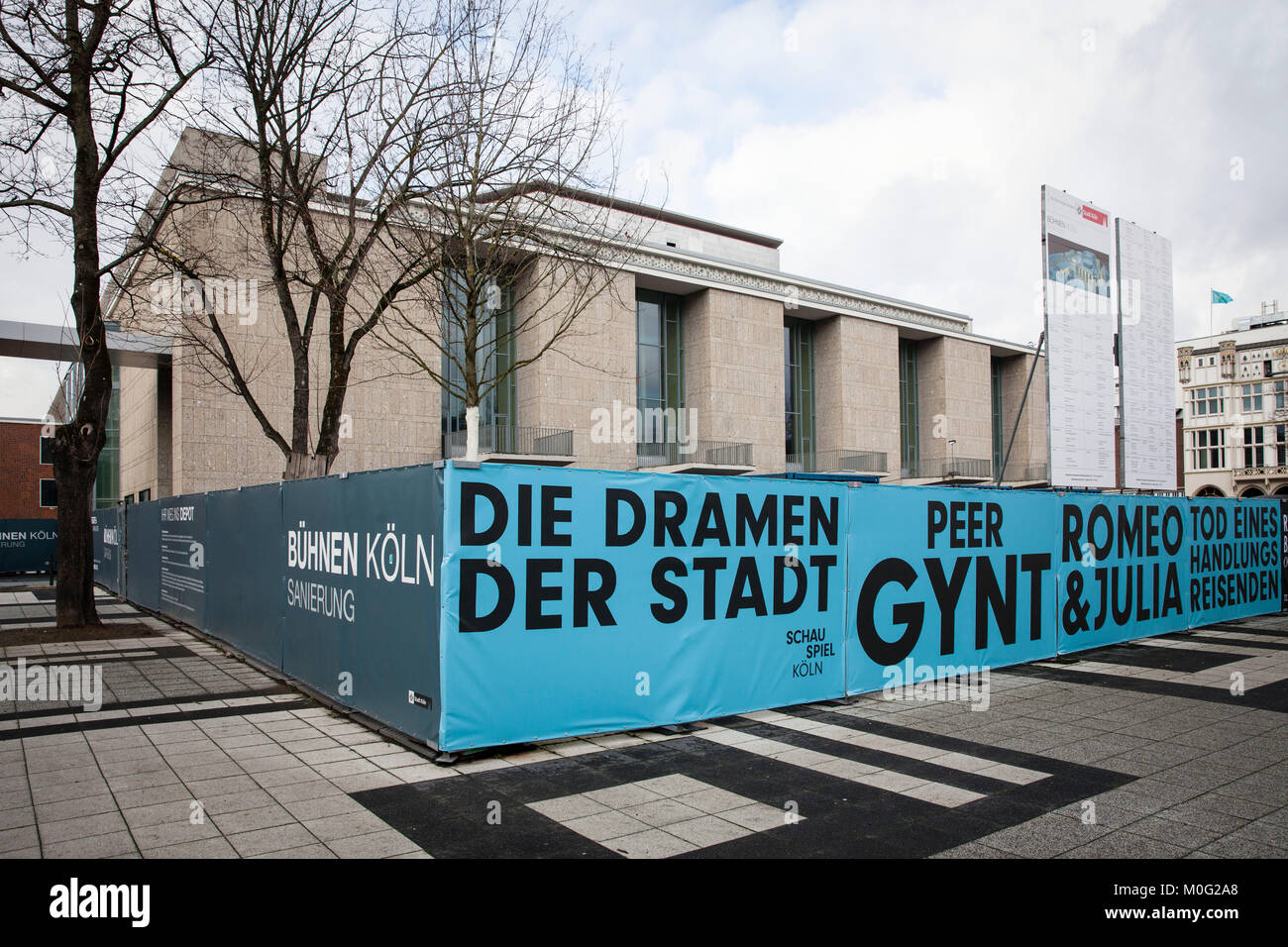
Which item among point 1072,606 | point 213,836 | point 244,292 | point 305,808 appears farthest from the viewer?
point 244,292

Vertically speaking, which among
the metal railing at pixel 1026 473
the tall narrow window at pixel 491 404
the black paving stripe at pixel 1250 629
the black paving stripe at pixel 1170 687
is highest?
the tall narrow window at pixel 491 404

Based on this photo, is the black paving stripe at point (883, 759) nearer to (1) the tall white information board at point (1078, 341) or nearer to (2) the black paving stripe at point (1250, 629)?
(1) the tall white information board at point (1078, 341)

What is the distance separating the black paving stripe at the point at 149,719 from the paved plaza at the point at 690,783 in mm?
39

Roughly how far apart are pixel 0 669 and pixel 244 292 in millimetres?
20291

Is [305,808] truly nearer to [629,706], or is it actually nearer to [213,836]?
[213,836]

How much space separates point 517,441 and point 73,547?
69.9 ft

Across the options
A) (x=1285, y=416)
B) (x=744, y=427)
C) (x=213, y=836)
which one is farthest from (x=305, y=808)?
(x=1285, y=416)

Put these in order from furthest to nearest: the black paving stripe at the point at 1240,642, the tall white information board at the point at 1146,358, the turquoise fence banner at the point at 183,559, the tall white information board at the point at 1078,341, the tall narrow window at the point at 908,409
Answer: the tall narrow window at the point at 908,409
the tall white information board at the point at 1146,358
the tall white information board at the point at 1078,341
the turquoise fence banner at the point at 183,559
the black paving stripe at the point at 1240,642

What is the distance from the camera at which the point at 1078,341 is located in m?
17.8

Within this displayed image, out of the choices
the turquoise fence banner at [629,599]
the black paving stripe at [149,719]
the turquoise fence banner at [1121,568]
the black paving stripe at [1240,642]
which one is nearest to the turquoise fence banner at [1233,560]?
the turquoise fence banner at [1121,568]

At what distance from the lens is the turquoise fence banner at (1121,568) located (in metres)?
13.3

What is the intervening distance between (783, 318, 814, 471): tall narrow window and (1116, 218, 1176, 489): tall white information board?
84.6 ft

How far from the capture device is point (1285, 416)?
83.5 metres

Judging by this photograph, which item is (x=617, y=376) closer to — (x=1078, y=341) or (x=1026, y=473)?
(x=1078, y=341)
